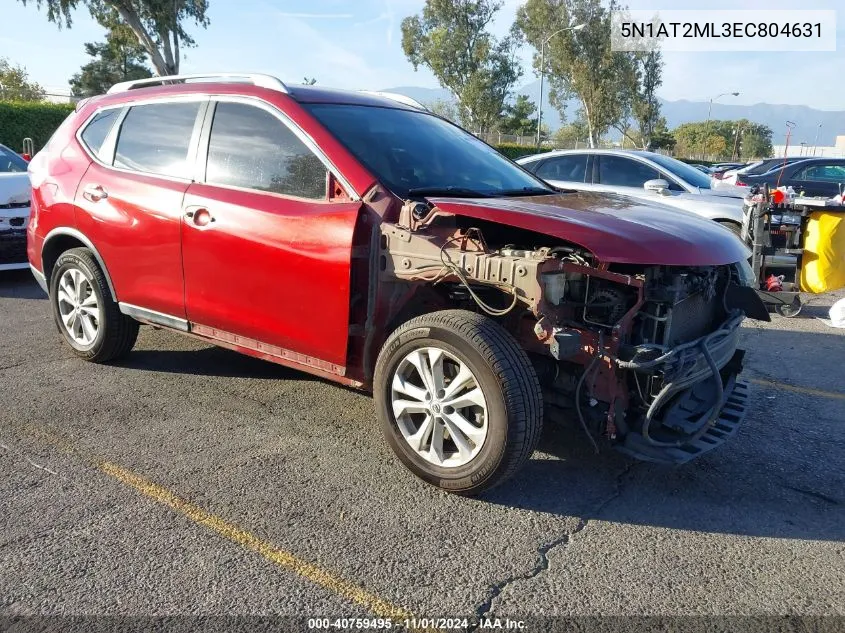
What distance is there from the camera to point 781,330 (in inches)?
260

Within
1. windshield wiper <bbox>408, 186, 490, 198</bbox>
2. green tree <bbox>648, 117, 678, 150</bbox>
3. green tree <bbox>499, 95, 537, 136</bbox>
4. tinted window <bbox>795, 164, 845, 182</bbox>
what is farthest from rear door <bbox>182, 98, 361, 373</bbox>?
green tree <bbox>499, 95, 537, 136</bbox>

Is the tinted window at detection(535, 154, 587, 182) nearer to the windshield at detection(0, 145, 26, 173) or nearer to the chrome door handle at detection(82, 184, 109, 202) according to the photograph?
the chrome door handle at detection(82, 184, 109, 202)

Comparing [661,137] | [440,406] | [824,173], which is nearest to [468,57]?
[661,137]

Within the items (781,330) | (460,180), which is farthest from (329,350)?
(781,330)

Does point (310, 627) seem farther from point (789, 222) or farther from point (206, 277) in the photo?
point (789, 222)

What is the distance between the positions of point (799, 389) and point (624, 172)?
18.0 ft

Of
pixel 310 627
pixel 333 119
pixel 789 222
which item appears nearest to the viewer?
pixel 310 627

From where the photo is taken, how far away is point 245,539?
282 cm

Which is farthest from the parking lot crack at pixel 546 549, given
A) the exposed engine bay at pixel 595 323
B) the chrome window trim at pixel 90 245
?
the chrome window trim at pixel 90 245

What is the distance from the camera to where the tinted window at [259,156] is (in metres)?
3.69

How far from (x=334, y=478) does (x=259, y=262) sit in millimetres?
1200

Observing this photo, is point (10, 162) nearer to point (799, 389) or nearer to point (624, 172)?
point (624, 172)

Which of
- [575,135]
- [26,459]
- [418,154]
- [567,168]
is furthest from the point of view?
[575,135]

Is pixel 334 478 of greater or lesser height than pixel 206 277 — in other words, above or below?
below
